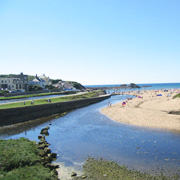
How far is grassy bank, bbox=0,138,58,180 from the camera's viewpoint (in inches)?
494

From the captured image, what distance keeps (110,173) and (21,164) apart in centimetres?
734

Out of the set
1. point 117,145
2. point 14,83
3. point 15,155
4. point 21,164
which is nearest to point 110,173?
point 117,145

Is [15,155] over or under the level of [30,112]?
under

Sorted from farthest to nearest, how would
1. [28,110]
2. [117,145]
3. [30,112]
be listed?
[30,112]
[28,110]
[117,145]

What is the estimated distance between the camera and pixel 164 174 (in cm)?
1473

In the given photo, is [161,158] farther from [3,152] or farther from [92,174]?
[3,152]

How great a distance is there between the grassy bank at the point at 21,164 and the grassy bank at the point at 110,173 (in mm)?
3017

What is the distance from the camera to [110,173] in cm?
1495

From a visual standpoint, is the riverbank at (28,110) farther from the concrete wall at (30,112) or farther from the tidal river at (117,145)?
the tidal river at (117,145)

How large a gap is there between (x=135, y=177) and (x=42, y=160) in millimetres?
8265

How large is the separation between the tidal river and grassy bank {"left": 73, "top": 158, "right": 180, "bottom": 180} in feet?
2.95

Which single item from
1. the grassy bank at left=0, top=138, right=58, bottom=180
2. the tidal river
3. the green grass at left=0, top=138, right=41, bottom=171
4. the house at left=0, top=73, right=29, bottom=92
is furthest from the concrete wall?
the house at left=0, top=73, right=29, bottom=92

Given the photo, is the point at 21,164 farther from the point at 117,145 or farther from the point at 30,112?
the point at 30,112

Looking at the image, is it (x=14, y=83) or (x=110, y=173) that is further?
(x=14, y=83)
